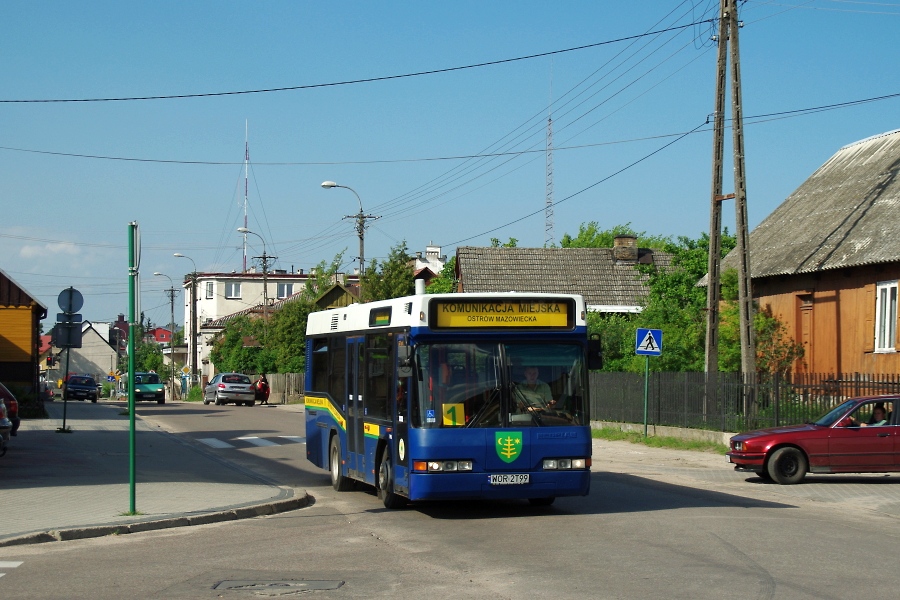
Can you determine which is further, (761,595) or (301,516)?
(301,516)

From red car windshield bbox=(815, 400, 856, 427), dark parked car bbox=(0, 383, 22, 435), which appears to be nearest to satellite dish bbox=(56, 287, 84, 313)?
dark parked car bbox=(0, 383, 22, 435)

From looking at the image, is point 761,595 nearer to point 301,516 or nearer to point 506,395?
point 506,395

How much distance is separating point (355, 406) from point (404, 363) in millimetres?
2564

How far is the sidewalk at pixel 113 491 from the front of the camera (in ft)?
39.5

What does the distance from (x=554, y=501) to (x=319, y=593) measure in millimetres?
6876

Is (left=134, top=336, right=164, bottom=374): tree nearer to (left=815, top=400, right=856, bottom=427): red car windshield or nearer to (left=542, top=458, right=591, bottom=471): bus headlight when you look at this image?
(left=815, top=400, right=856, bottom=427): red car windshield

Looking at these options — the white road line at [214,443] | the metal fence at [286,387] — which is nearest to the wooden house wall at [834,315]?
the white road line at [214,443]

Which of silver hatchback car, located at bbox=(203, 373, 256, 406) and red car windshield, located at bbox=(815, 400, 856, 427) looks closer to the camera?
red car windshield, located at bbox=(815, 400, 856, 427)

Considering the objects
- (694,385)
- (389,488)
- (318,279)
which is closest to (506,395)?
(389,488)

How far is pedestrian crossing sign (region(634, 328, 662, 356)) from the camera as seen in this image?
86.1 ft

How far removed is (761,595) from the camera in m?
7.94

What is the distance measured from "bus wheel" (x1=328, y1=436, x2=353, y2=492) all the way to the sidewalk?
0.84m

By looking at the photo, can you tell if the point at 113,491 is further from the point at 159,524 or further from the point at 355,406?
the point at 355,406

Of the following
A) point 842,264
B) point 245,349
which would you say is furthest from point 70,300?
point 245,349
